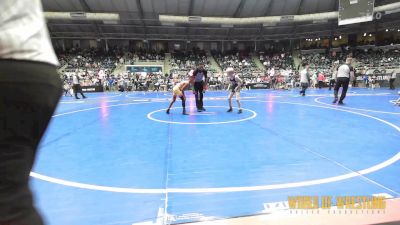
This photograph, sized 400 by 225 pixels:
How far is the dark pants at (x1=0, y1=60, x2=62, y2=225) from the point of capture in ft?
3.00

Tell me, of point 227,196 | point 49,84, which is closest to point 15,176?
→ point 49,84

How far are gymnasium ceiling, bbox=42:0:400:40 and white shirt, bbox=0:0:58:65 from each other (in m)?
29.0

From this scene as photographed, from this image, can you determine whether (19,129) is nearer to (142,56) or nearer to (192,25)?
(192,25)

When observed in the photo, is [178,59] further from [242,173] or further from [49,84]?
[49,84]

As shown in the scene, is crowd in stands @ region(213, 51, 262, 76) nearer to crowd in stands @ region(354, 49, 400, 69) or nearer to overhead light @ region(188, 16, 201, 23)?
overhead light @ region(188, 16, 201, 23)

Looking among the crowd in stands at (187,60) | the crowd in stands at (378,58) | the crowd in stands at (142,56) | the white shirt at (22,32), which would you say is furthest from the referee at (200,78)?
the crowd in stands at (378,58)

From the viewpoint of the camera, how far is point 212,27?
111 ft

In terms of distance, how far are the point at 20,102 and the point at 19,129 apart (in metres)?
0.09

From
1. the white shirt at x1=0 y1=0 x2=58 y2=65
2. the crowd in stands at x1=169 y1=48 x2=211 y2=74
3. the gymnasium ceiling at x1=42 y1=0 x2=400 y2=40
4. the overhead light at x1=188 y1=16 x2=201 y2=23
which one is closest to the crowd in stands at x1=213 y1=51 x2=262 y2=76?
the crowd in stands at x1=169 y1=48 x2=211 y2=74

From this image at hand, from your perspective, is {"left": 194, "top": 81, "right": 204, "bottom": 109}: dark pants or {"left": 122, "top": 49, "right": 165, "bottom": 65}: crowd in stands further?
{"left": 122, "top": 49, "right": 165, "bottom": 65}: crowd in stands

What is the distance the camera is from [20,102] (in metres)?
0.95

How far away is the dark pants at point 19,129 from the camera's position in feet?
3.00

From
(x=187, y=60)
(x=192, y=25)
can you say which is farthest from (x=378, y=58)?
(x=187, y=60)

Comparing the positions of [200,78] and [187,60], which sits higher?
[187,60]
